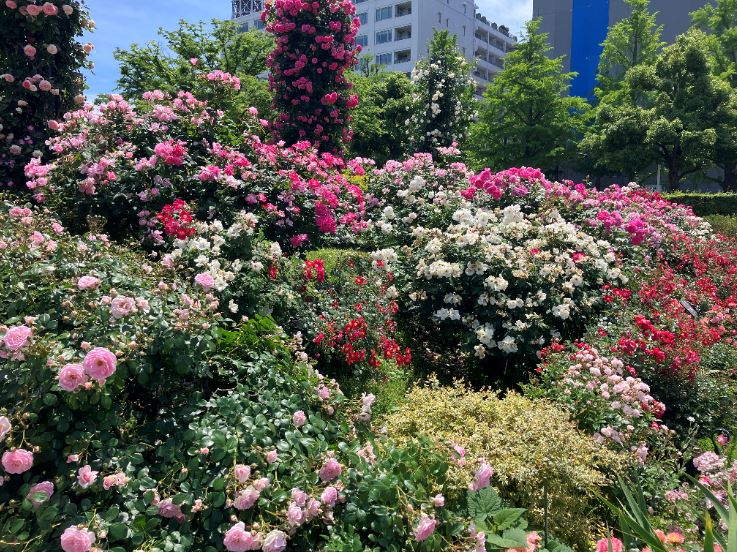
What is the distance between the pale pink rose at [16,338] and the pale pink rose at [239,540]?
3.57ft

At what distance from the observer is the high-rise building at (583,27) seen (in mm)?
37688

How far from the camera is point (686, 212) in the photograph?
392 inches

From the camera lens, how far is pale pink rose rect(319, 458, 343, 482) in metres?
2.26

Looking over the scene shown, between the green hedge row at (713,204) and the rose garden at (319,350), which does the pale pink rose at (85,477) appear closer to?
the rose garden at (319,350)

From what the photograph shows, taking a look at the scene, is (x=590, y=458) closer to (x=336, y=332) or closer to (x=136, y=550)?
(x=336, y=332)

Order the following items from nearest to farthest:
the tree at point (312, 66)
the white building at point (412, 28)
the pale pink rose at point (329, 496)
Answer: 1. the pale pink rose at point (329, 496)
2. the tree at point (312, 66)
3. the white building at point (412, 28)

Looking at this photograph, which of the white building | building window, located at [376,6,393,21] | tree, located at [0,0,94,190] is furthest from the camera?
building window, located at [376,6,393,21]

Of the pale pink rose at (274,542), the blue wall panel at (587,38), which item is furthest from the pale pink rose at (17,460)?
the blue wall panel at (587,38)

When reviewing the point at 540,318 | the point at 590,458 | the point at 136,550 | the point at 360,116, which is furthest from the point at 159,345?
the point at 360,116

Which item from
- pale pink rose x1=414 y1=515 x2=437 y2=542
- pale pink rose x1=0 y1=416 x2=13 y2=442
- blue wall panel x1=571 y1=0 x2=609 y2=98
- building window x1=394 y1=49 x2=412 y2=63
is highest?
building window x1=394 y1=49 x2=412 y2=63

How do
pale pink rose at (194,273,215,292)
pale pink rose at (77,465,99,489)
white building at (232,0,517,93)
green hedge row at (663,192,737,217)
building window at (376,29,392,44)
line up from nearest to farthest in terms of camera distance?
1. pale pink rose at (77,465,99,489)
2. pale pink rose at (194,273,215,292)
3. green hedge row at (663,192,737,217)
4. white building at (232,0,517,93)
5. building window at (376,29,392,44)

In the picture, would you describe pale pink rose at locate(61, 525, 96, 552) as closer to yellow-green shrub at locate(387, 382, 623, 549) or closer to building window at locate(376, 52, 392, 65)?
yellow-green shrub at locate(387, 382, 623, 549)

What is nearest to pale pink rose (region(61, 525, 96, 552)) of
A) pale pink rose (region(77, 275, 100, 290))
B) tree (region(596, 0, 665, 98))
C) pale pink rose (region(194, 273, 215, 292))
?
pale pink rose (region(77, 275, 100, 290))

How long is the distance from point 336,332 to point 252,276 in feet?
2.32
